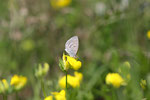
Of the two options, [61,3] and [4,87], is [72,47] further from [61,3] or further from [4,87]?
[61,3]

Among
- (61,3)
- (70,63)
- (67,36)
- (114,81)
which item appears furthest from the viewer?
(61,3)

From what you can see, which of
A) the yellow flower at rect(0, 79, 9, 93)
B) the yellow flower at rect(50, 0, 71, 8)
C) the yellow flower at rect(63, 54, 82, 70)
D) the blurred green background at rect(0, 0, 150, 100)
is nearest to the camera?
the yellow flower at rect(63, 54, 82, 70)

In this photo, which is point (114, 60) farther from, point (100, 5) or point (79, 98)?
point (100, 5)

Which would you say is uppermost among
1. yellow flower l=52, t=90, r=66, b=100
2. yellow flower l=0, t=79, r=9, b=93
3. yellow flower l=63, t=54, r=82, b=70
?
yellow flower l=0, t=79, r=9, b=93

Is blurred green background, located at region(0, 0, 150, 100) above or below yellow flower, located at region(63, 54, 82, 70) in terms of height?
above

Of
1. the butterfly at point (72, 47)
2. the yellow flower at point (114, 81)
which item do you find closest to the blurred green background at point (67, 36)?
the yellow flower at point (114, 81)

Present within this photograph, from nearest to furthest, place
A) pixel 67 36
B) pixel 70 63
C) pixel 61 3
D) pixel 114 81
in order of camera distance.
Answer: pixel 70 63 < pixel 114 81 < pixel 67 36 < pixel 61 3

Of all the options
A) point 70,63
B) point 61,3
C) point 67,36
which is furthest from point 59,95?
point 61,3

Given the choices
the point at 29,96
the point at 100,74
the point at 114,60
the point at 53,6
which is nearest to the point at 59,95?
the point at 114,60

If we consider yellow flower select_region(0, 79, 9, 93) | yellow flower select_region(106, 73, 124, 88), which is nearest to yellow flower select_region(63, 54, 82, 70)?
yellow flower select_region(106, 73, 124, 88)

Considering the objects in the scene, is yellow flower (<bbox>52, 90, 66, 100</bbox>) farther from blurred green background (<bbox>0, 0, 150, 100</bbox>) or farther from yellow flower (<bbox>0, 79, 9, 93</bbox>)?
blurred green background (<bbox>0, 0, 150, 100</bbox>)

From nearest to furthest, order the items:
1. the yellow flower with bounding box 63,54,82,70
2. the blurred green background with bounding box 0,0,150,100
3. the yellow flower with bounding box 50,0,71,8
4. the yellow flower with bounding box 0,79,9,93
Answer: the yellow flower with bounding box 63,54,82,70 < the yellow flower with bounding box 0,79,9,93 < the blurred green background with bounding box 0,0,150,100 < the yellow flower with bounding box 50,0,71,8
